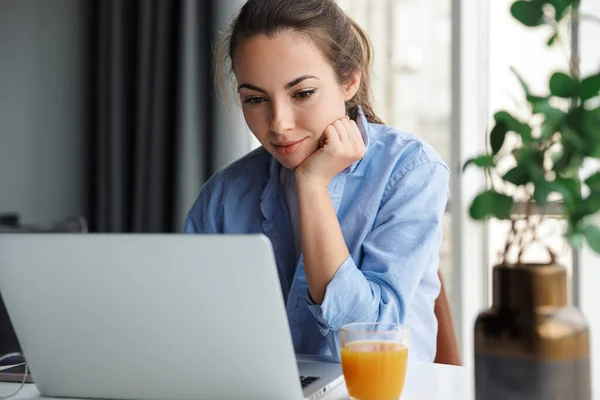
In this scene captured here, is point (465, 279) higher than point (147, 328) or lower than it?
lower

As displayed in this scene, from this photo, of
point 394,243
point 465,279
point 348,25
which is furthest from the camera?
point 465,279

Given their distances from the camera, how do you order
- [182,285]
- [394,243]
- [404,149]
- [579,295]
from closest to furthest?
[182,285] < [394,243] < [404,149] < [579,295]

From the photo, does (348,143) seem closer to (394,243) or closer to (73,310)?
(394,243)

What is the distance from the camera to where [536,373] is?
68cm

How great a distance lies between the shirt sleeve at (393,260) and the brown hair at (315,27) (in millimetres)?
256

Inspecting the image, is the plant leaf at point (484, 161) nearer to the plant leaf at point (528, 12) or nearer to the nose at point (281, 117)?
the plant leaf at point (528, 12)

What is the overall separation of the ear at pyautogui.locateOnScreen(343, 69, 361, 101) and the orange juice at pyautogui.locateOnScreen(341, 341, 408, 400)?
0.70 meters

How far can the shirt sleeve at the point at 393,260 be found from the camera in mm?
1137

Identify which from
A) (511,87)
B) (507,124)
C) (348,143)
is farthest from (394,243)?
(511,87)

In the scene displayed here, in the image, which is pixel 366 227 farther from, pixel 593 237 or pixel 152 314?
pixel 593 237

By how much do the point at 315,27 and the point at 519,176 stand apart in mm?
818

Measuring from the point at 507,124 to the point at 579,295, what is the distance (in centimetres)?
186

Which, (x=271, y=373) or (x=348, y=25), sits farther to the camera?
(x=348, y=25)

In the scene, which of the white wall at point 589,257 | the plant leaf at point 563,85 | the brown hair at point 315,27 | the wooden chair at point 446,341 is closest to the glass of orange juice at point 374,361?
the plant leaf at point 563,85
